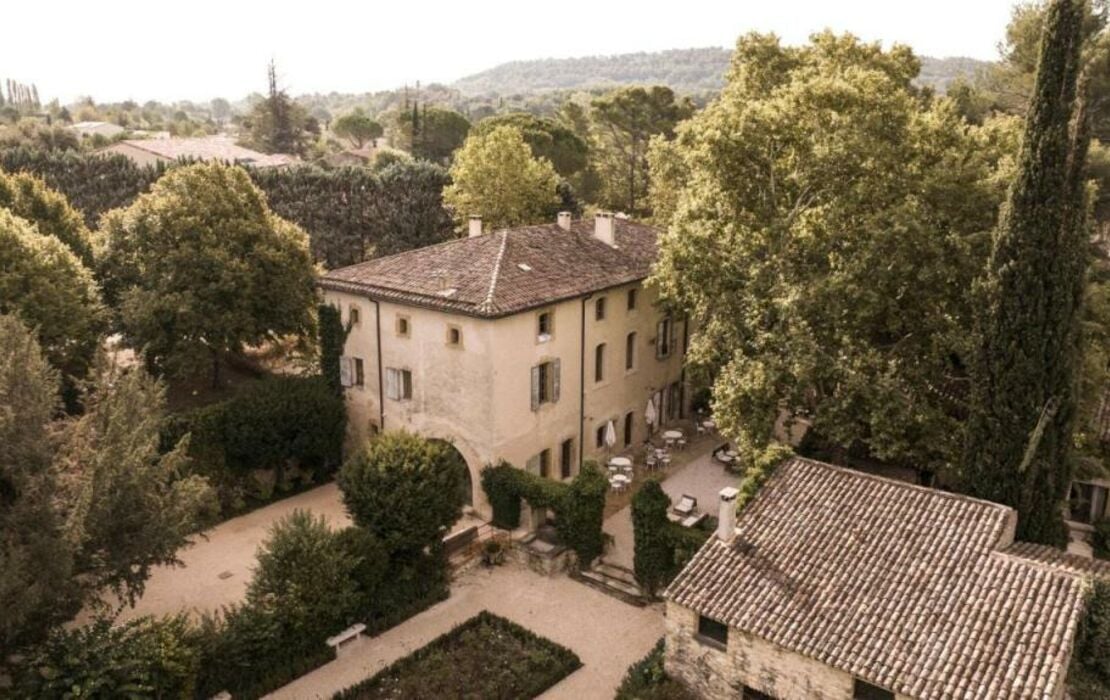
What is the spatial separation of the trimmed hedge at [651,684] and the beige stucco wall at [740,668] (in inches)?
8.0

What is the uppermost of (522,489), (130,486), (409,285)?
(409,285)

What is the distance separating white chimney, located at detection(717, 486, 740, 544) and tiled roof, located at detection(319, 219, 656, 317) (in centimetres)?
1066

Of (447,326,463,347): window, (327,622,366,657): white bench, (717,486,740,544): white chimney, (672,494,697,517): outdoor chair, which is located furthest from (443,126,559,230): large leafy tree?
(717,486,740,544): white chimney

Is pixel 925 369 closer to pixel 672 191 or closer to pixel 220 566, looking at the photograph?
pixel 220 566

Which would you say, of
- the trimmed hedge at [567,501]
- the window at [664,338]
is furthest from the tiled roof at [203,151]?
the trimmed hedge at [567,501]

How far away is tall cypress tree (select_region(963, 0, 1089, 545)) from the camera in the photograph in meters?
20.1

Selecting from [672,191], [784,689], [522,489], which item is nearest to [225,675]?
[522,489]

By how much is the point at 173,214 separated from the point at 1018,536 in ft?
102

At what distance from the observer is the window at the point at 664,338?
119 feet

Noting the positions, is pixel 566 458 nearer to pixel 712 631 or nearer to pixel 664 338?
pixel 664 338

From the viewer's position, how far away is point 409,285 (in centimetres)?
2980

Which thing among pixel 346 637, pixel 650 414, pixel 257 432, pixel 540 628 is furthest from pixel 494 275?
pixel 346 637

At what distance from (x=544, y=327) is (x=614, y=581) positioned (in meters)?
9.18

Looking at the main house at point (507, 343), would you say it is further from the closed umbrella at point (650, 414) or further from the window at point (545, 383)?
the closed umbrella at point (650, 414)
